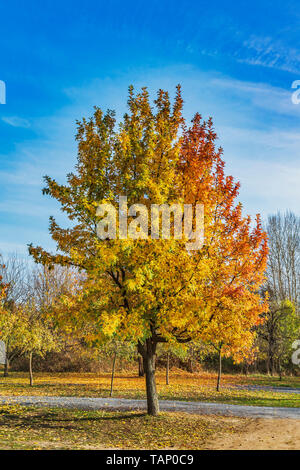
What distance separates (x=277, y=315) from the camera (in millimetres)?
37500

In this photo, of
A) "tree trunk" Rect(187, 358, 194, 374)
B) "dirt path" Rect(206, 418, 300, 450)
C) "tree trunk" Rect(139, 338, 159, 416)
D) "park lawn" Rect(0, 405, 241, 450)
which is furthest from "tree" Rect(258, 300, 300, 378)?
"park lawn" Rect(0, 405, 241, 450)

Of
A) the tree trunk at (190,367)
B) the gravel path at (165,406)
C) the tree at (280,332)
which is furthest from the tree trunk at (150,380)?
the tree trunk at (190,367)

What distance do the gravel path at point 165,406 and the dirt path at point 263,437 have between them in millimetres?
2029

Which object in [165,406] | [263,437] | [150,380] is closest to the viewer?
[263,437]

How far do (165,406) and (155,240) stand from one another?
30.0ft

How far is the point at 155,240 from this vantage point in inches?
456

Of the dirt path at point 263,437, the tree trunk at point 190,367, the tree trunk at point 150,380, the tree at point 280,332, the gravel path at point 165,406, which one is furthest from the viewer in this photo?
the tree trunk at point 190,367

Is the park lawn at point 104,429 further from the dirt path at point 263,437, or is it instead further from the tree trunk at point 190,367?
the tree trunk at point 190,367

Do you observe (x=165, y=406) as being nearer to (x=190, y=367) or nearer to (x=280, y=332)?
(x=280, y=332)

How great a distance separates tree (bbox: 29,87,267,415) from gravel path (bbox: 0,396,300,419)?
15.1 feet

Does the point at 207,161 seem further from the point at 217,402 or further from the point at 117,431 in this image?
the point at 217,402

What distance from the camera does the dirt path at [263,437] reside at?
1015cm

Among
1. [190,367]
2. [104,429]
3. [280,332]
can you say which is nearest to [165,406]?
[104,429]
